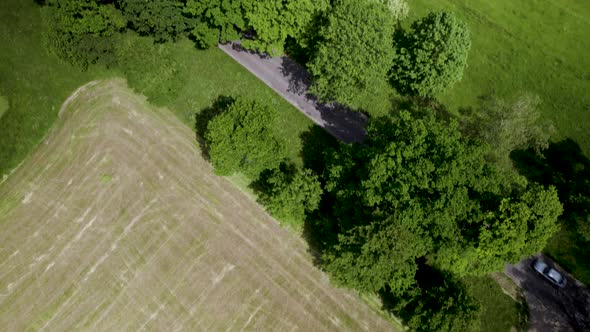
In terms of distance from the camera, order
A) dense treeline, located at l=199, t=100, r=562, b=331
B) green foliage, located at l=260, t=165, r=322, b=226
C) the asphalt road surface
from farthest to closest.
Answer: the asphalt road surface, green foliage, located at l=260, t=165, r=322, b=226, dense treeline, located at l=199, t=100, r=562, b=331

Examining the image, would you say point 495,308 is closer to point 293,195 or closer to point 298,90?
point 293,195

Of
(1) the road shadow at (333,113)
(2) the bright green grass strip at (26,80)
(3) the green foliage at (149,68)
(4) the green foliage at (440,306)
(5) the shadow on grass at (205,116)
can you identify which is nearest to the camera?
(4) the green foliage at (440,306)

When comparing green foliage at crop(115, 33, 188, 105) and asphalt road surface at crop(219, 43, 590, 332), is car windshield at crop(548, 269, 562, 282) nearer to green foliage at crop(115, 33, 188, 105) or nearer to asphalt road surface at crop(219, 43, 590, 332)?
asphalt road surface at crop(219, 43, 590, 332)

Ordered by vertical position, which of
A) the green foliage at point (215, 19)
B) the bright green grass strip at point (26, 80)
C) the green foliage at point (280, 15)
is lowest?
the bright green grass strip at point (26, 80)

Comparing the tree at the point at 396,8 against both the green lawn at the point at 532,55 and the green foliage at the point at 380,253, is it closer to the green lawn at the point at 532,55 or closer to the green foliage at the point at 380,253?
the green lawn at the point at 532,55

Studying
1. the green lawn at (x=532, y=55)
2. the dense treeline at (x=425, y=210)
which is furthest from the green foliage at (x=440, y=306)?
the green lawn at (x=532, y=55)

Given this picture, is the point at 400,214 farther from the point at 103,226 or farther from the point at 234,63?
the point at 103,226

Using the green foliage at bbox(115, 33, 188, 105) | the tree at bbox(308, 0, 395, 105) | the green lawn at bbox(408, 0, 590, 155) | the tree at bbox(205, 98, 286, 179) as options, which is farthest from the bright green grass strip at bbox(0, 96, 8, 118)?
Result: the green lawn at bbox(408, 0, 590, 155)
